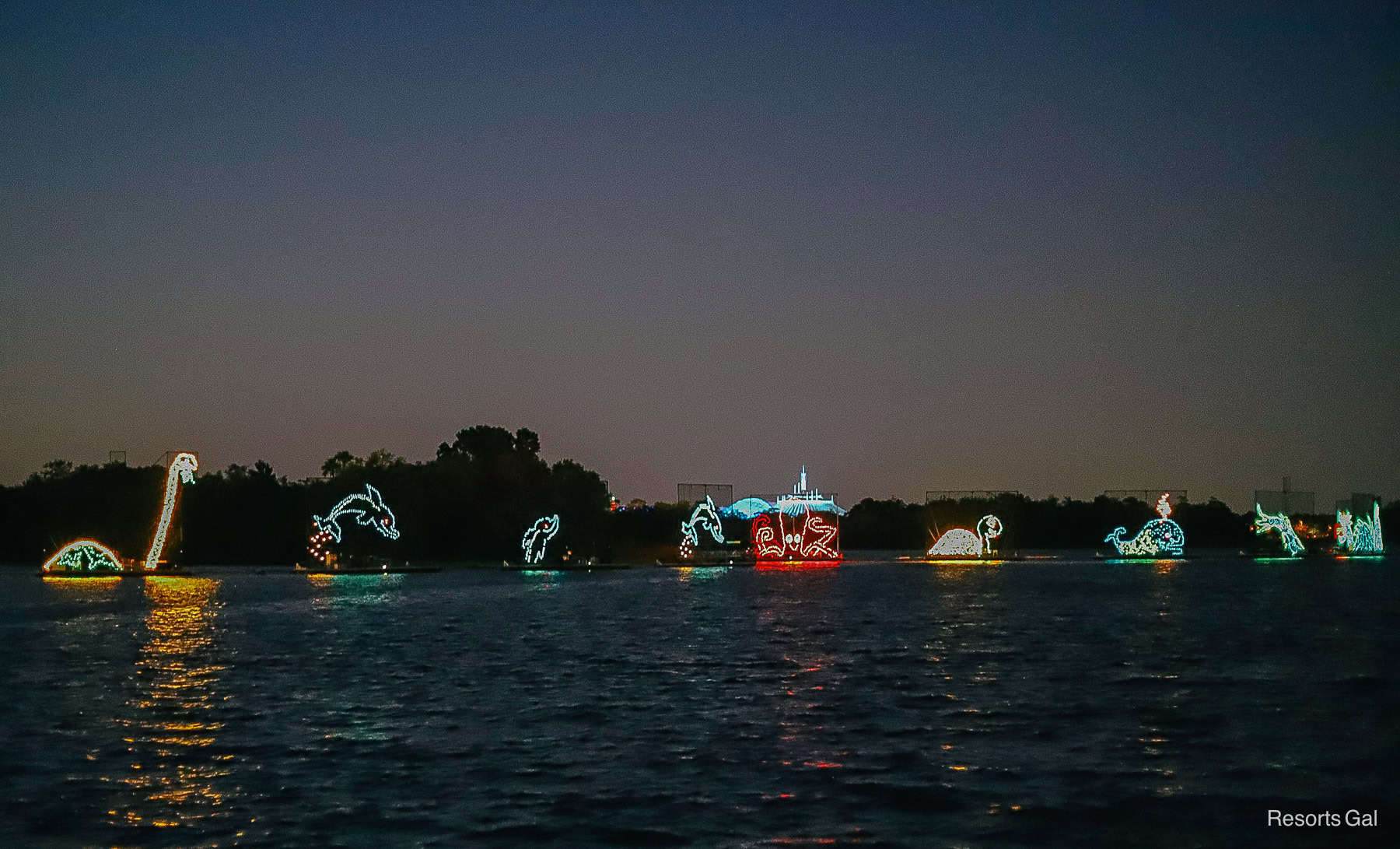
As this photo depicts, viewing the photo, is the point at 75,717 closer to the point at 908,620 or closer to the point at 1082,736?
the point at 1082,736

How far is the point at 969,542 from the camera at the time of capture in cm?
13212

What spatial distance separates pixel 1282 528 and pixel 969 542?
33.7 m

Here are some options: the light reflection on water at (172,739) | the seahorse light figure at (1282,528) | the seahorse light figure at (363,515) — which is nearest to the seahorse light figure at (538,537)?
the seahorse light figure at (363,515)

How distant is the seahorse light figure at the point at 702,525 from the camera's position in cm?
12344

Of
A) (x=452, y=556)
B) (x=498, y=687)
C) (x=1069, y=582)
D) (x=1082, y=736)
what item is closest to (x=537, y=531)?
(x=452, y=556)

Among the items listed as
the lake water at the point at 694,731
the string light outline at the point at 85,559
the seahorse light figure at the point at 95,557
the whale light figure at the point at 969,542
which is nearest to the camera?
the lake water at the point at 694,731

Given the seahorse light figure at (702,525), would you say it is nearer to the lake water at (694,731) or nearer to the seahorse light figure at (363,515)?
the seahorse light figure at (363,515)

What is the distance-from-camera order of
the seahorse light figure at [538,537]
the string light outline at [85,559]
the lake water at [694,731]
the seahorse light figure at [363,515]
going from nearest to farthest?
the lake water at [694,731] < the string light outline at [85,559] < the seahorse light figure at [363,515] < the seahorse light figure at [538,537]

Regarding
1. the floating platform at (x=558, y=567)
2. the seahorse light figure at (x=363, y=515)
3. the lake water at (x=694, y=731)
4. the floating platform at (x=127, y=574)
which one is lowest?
the lake water at (x=694, y=731)

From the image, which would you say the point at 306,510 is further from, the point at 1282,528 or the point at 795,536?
the point at 1282,528

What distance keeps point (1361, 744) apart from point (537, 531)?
10122 centimetres

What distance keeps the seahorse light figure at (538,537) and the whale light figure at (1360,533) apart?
76322mm

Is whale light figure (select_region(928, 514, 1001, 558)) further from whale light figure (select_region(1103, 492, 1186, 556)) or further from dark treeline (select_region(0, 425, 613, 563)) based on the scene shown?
dark treeline (select_region(0, 425, 613, 563))

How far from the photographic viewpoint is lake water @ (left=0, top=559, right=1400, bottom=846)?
15.7m
